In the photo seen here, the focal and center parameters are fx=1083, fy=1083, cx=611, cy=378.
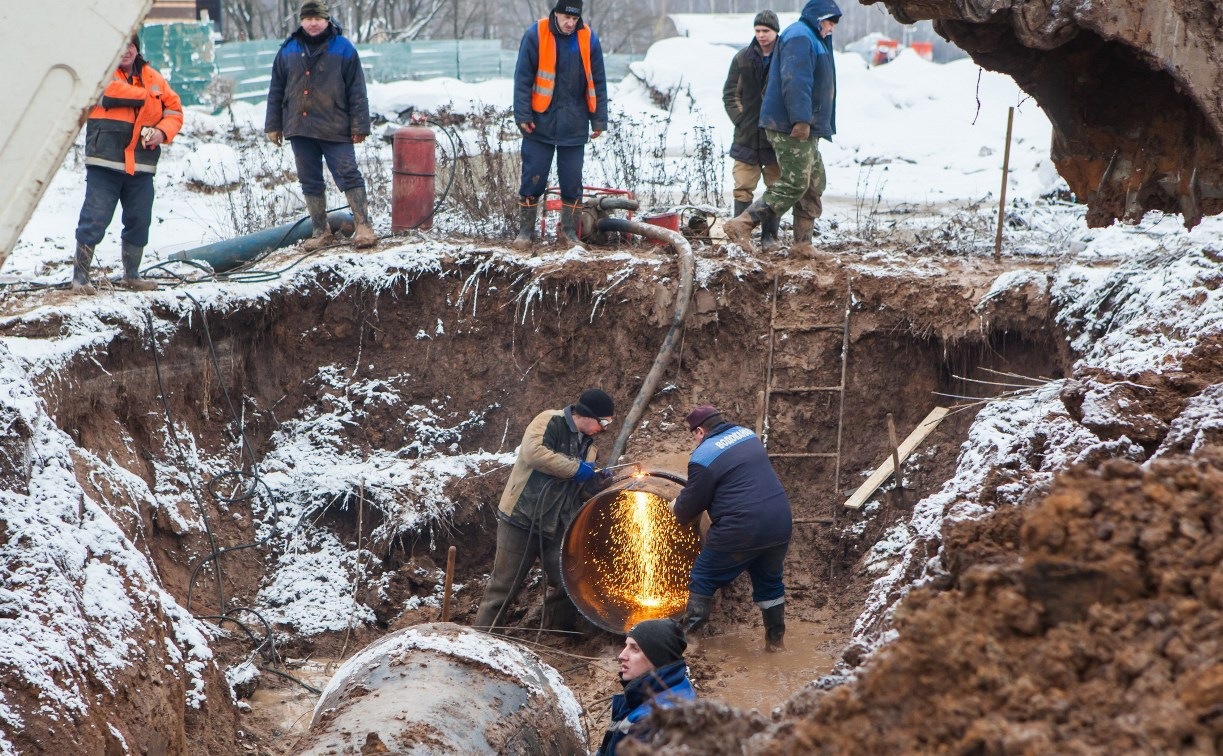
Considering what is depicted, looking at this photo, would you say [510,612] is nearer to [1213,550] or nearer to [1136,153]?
[1136,153]

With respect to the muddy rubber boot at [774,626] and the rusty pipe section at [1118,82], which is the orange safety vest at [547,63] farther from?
the muddy rubber boot at [774,626]

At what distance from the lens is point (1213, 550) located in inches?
85.0

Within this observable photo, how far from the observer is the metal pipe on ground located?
8906mm

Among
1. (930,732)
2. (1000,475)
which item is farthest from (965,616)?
(1000,475)

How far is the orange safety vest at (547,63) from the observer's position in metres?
8.30

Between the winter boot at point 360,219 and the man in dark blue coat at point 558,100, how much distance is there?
119 centimetres

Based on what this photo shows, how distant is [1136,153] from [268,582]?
6.18 meters

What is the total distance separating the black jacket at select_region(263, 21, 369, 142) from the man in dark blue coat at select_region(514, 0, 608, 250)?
1.26 metres

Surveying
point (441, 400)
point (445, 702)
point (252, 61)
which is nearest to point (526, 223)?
point (441, 400)

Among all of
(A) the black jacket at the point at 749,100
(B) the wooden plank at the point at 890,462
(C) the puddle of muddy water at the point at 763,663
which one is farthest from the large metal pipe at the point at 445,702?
(A) the black jacket at the point at 749,100

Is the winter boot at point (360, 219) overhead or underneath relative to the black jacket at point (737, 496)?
overhead

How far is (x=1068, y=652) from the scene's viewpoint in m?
2.07

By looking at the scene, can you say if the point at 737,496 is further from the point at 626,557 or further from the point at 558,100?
the point at 558,100

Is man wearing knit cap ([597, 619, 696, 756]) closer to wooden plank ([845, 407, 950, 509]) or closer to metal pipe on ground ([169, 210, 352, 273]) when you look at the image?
wooden plank ([845, 407, 950, 509])
